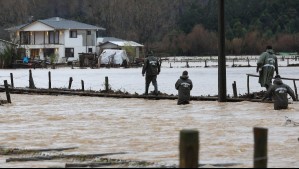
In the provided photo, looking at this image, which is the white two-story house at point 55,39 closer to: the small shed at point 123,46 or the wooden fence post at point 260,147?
the small shed at point 123,46

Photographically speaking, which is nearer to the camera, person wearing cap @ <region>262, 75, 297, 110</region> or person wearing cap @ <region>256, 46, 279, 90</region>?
person wearing cap @ <region>262, 75, 297, 110</region>

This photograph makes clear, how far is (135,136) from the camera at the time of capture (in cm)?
1700

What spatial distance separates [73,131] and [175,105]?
324 inches

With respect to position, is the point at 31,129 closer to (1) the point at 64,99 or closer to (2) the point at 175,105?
(2) the point at 175,105

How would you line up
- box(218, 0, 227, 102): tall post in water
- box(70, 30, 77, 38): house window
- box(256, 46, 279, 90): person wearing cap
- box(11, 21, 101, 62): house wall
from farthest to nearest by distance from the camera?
box(70, 30, 77, 38): house window → box(11, 21, 101, 62): house wall → box(218, 0, 227, 102): tall post in water → box(256, 46, 279, 90): person wearing cap

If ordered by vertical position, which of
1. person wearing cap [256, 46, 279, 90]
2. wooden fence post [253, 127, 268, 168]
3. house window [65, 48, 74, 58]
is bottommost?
wooden fence post [253, 127, 268, 168]

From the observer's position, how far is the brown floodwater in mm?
13750

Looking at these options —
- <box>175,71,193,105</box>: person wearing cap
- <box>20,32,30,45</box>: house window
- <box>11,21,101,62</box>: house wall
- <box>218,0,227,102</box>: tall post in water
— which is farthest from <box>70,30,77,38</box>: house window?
<box>175,71,193,105</box>: person wearing cap

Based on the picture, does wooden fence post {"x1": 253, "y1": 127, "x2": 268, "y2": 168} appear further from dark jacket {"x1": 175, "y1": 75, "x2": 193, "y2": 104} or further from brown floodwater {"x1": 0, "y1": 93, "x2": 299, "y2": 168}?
dark jacket {"x1": 175, "y1": 75, "x2": 193, "y2": 104}

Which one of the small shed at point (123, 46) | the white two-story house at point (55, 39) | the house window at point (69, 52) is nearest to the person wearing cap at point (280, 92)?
the white two-story house at point (55, 39)

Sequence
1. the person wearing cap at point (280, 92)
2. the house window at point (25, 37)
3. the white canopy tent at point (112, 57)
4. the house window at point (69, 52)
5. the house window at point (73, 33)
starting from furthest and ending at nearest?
the house window at point (25, 37) → the house window at point (73, 33) → the house window at point (69, 52) → the white canopy tent at point (112, 57) → the person wearing cap at point (280, 92)

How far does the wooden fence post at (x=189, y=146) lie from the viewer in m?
9.02

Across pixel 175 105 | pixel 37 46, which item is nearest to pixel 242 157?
pixel 175 105

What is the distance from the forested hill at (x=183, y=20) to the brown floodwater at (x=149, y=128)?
11703cm
